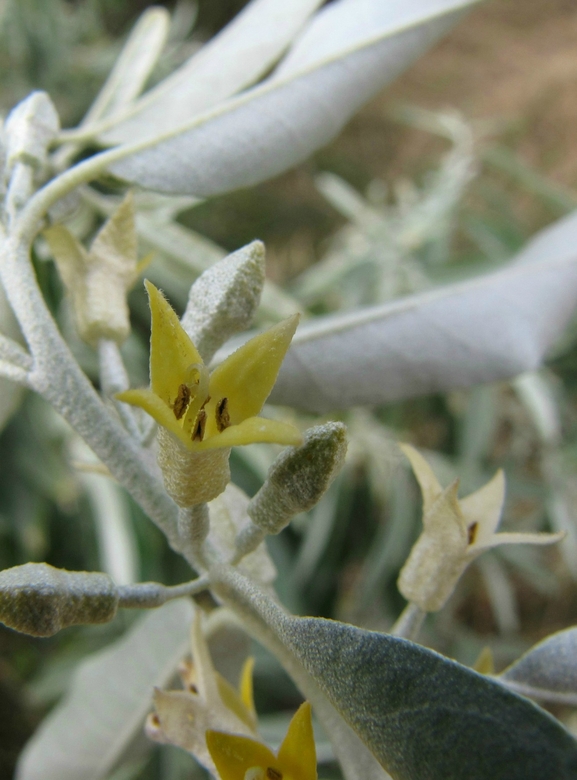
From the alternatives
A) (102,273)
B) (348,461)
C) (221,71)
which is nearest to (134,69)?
(221,71)

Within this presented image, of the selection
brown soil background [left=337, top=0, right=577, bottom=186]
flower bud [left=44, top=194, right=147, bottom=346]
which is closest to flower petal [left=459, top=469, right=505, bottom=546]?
flower bud [left=44, top=194, right=147, bottom=346]

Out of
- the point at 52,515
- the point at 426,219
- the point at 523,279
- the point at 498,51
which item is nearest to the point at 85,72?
the point at 426,219

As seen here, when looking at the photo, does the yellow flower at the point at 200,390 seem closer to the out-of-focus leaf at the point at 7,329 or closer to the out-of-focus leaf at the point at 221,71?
the out-of-focus leaf at the point at 7,329

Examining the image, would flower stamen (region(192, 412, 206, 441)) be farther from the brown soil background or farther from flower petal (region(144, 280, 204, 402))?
the brown soil background

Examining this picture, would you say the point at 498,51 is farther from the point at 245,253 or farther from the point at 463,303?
the point at 245,253

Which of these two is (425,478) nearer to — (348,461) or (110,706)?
(110,706)
